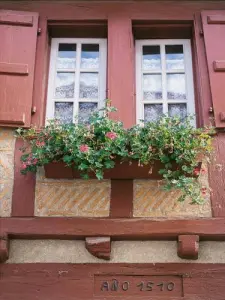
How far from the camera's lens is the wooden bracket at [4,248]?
5273 mm

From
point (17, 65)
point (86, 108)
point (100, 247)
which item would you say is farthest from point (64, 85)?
point (100, 247)

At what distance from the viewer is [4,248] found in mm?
5277

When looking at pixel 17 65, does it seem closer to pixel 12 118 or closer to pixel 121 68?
pixel 12 118

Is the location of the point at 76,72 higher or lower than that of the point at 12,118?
higher

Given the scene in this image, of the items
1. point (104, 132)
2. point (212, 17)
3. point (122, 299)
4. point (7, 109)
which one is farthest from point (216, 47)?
point (122, 299)

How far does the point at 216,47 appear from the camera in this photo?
20.7 ft

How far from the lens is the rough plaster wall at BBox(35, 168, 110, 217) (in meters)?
5.46

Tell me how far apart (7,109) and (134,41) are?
174 centimetres

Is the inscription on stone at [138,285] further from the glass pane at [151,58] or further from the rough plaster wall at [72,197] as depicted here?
the glass pane at [151,58]

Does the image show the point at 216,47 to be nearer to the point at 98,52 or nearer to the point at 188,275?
the point at 98,52

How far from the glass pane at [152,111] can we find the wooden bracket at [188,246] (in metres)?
1.47

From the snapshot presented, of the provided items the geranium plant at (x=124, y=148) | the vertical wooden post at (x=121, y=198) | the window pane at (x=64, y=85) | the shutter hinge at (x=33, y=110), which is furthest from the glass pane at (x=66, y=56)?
the vertical wooden post at (x=121, y=198)

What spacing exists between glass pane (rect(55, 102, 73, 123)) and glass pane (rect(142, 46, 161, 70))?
0.95m

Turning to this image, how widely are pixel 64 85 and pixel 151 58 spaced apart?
1.02 meters
